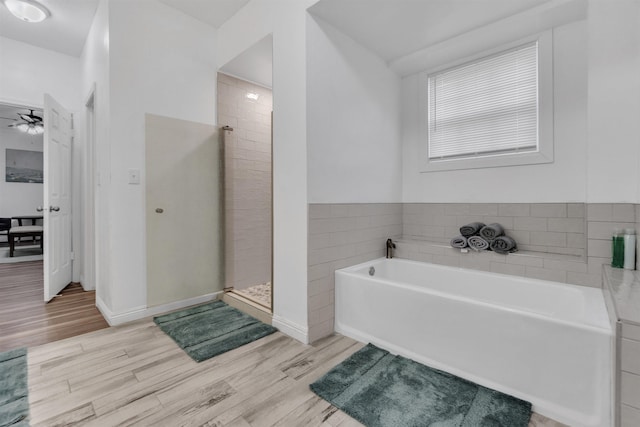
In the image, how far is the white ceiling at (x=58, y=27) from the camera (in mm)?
2805

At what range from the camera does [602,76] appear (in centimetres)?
184

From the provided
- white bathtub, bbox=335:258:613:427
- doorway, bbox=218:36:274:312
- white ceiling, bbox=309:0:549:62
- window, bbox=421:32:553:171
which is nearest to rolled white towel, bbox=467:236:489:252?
white bathtub, bbox=335:258:613:427

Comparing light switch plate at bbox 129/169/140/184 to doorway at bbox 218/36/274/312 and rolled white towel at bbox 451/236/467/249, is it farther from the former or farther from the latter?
rolled white towel at bbox 451/236/467/249

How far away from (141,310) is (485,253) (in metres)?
3.00

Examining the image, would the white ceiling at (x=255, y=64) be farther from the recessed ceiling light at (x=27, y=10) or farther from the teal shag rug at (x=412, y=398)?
the teal shag rug at (x=412, y=398)

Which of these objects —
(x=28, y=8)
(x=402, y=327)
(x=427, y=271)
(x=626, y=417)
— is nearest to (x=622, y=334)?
(x=626, y=417)

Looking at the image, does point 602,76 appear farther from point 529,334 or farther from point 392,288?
point 392,288

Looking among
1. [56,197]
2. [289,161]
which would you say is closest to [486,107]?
[289,161]

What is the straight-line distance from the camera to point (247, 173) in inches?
130

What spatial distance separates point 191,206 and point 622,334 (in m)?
3.07

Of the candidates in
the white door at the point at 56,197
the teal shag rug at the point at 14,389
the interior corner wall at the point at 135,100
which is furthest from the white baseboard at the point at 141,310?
the white door at the point at 56,197

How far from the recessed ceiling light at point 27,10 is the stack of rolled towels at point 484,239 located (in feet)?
14.3

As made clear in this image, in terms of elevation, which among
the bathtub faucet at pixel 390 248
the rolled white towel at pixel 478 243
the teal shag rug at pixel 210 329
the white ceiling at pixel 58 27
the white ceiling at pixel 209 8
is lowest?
the teal shag rug at pixel 210 329

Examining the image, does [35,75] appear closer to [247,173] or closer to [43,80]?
[43,80]
